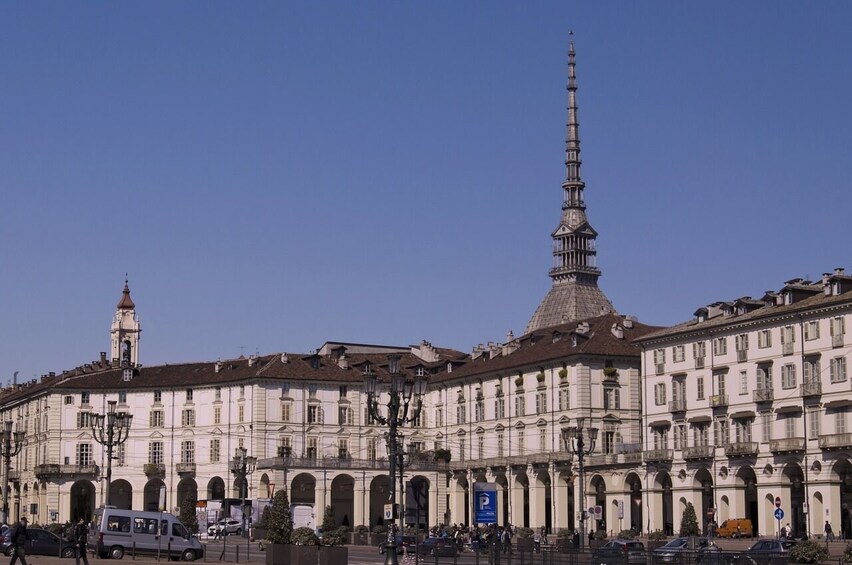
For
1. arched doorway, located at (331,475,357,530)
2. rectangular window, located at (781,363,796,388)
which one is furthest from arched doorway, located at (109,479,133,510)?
rectangular window, located at (781,363,796,388)

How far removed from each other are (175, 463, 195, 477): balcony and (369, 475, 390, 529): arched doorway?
14908 millimetres

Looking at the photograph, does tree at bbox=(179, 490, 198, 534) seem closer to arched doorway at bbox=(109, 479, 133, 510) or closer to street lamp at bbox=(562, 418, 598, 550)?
arched doorway at bbox=(109, 479, 133, 510)

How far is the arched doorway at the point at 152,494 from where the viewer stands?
131500 millimetres

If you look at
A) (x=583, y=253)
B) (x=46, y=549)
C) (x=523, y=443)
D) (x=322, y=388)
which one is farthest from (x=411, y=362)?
(x=46, y=549)

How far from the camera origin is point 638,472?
10500 centimetres

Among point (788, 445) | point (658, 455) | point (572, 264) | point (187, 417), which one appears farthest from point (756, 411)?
point (572, 264)

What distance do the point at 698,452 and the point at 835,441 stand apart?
41.0 feet

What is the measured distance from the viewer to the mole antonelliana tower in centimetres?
17975

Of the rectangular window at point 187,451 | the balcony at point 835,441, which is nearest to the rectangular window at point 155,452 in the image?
the rectangular window at point 187,451

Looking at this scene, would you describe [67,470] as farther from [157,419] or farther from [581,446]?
[581,446]

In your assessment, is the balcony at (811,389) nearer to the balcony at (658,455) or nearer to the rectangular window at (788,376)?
the rectangular window at (788,376)

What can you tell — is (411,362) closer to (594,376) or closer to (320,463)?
(320,463)

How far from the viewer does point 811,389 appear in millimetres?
90125

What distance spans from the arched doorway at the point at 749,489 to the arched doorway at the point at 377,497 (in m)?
39.8
